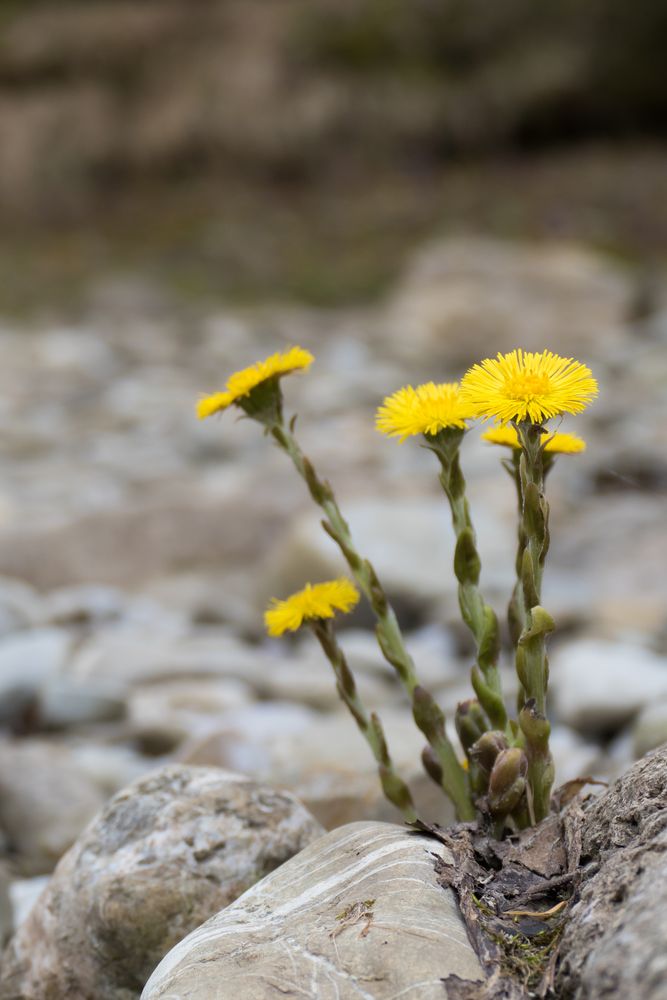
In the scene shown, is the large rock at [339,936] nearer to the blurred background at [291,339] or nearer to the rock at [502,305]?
the blurred background at [291,339]

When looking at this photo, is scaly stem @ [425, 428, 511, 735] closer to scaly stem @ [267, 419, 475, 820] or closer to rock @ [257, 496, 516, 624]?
scaly stem @ [267, 419, 475, 820]

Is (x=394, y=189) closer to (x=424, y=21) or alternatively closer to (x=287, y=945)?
(x=424, y=21)

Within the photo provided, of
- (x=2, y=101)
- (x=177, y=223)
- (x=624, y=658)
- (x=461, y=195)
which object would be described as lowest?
(x=624, y=658)

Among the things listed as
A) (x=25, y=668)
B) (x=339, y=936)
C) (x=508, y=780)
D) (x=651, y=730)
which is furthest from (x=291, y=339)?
(x=339, y=936)

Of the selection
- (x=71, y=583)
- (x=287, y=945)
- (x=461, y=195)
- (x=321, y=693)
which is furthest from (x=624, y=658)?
(x=461, y=195)

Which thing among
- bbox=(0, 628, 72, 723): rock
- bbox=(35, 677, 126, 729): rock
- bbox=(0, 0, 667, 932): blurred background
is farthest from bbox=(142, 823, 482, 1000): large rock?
bbox=(0, 628, 72, 723): rock

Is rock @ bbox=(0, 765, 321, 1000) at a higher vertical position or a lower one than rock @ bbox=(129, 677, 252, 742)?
lower
